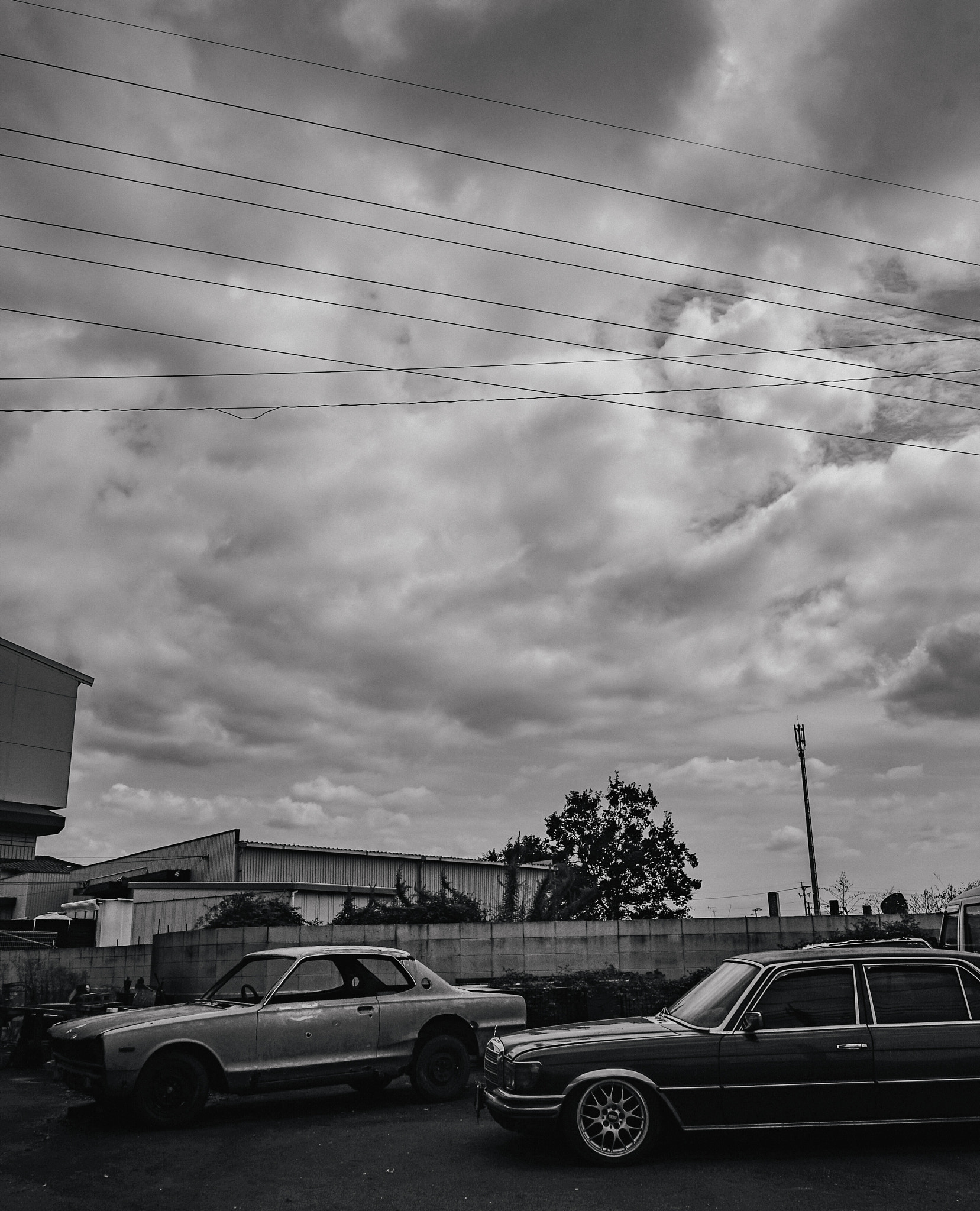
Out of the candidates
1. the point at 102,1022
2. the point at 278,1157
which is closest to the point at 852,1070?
the point at 278,1157

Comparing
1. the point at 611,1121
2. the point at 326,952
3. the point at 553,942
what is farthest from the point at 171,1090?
the point at 553,942

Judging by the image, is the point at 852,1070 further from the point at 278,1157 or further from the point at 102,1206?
the point at 102,1206

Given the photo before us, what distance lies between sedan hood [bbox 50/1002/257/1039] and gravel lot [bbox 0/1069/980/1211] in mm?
742

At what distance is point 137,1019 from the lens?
9281 mm

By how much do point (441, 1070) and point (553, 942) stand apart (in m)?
6.32

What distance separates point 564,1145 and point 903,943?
375 cm

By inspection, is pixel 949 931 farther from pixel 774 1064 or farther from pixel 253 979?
pixel 253 979

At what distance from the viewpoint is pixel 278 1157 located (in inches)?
303

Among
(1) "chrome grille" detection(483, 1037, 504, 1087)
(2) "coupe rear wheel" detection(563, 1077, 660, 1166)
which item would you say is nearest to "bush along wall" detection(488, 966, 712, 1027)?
(1) "chrome grille" detection(483, 1037, 504, 1087)

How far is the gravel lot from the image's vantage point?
248 inches

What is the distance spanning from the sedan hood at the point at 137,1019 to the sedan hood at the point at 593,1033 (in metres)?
2.93

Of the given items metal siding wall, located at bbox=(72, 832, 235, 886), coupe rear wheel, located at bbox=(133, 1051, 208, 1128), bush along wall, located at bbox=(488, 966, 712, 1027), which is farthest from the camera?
metal siding wall, located at bbox=(72, 832, 235, 886)

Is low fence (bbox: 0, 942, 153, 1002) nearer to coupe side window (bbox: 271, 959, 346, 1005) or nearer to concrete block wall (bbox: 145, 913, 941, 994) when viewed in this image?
concrete block wall (bbox: 145, 913, 941, 994)

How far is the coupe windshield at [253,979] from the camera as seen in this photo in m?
10.0
